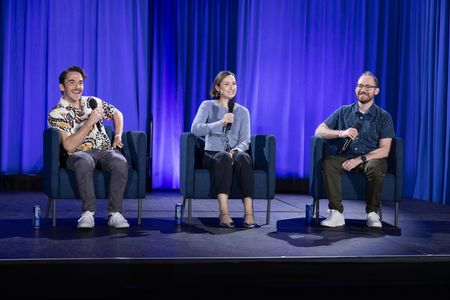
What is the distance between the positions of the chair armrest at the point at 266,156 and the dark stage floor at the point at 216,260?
32cm

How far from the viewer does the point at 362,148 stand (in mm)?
4797

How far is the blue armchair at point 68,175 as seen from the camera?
4.34m

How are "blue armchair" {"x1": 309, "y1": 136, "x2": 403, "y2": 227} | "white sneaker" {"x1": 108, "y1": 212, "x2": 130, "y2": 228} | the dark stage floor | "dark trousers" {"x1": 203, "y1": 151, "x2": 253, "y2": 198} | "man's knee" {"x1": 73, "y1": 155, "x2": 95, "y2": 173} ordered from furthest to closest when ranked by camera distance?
"blue armchair" {"x1": 309, "y1": 136, "x2": 403, "y2": 227} < "dark trousers" {"x1": 203, "y1": 151, "x2": 253, "y2": 198} < "white sneaker" {"x1": 108, "y1": 212, "x2": 130, "y2": 228} < "man's knee" {"x1": 73, "y1": 155, "x2": 95, "y2": 173} < the dark stage floor

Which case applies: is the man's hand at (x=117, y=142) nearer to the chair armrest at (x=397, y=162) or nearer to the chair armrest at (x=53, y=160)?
the chair armrest at (x=53, y=160)

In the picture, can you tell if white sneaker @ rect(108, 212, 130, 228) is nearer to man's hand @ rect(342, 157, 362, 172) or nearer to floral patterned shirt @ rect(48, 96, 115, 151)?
floral patterned shirt @ rect(48, 96, 115, 151)

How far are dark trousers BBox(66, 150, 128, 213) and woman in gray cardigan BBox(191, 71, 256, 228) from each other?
61 centimetres

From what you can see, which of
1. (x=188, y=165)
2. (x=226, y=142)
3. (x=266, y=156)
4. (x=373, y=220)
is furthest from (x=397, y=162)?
(x=188, y=165)

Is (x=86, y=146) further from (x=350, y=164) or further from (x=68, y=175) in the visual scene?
(x=350, y=164)

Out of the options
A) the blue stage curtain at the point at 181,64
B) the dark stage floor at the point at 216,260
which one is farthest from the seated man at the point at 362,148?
the blue stage curtain at the point at 181,64

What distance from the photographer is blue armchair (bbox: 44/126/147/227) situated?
434 centimetres

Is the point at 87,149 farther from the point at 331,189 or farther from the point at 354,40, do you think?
the point at 354,40

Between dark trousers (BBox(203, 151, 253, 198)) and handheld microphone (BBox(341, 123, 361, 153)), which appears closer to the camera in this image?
dark trousers (BBox(203, 151, 253, 198))

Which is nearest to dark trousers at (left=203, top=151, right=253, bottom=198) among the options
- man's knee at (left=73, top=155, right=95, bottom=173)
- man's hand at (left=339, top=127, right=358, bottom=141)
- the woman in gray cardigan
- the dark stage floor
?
the woman in gray cardigan

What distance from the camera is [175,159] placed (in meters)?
6.98
